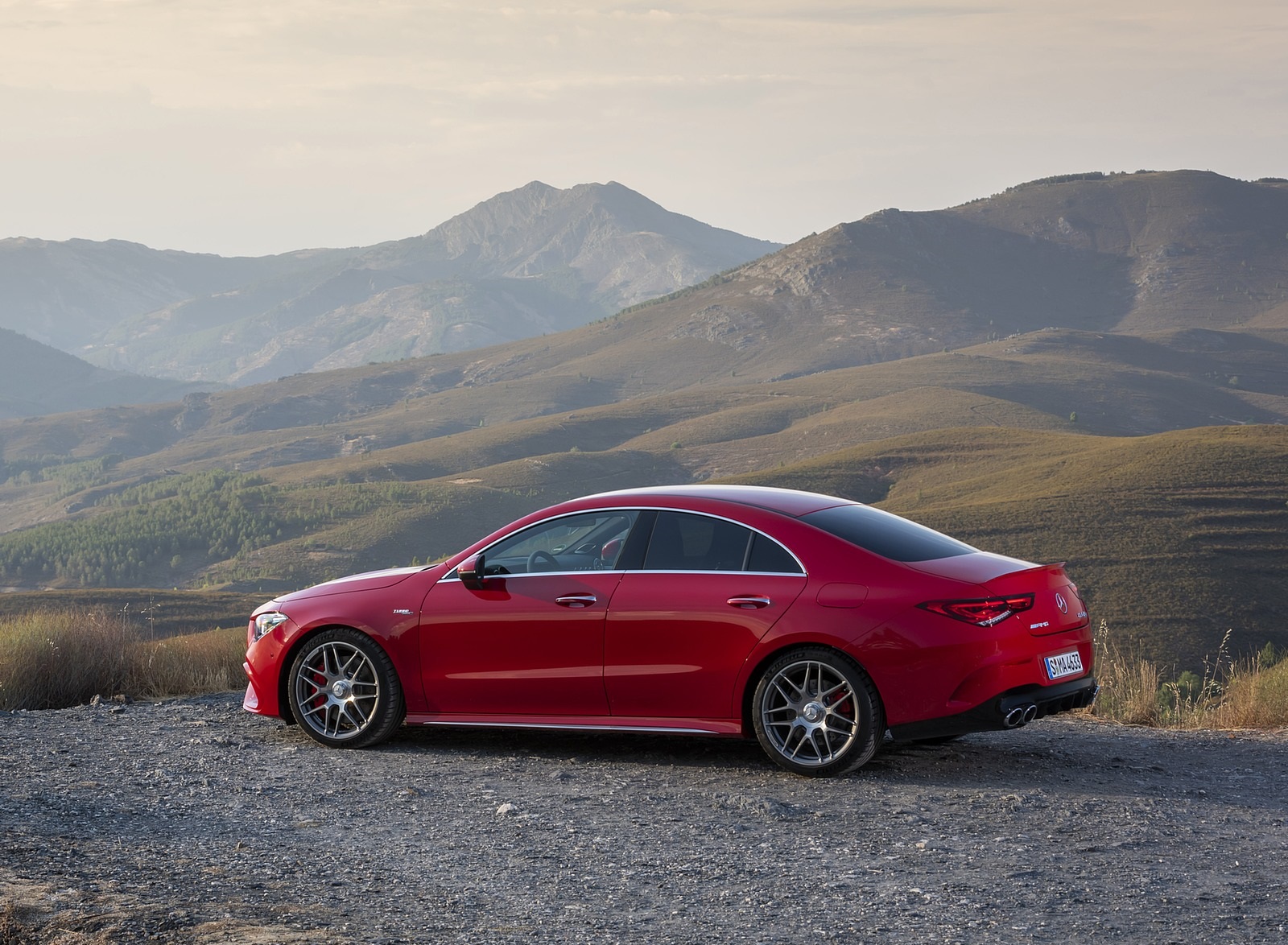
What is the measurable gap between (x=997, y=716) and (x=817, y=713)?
89cm

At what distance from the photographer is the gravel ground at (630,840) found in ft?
15.1

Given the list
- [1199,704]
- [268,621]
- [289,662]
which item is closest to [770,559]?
[289,662]

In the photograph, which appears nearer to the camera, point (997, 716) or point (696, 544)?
point (997, 716)

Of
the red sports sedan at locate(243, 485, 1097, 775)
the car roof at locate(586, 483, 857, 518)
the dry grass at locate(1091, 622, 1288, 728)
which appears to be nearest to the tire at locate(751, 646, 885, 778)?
the red sports sedan at locate(243, 485, 1097, 775)

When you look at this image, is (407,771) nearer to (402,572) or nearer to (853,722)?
(402,572)

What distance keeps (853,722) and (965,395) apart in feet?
360

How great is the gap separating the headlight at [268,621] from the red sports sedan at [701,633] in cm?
2

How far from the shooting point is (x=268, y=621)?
8016 mm

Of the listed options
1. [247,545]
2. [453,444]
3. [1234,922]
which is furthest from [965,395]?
[1234,922]

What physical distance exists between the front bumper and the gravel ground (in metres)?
0.31

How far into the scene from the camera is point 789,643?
6.73 metres

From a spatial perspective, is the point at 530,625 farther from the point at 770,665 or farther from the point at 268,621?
the point at 268,621

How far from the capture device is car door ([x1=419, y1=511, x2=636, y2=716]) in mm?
7195

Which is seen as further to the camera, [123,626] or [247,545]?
[247,545]
